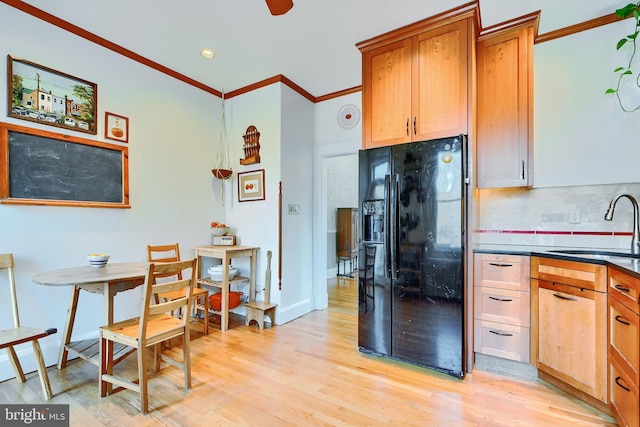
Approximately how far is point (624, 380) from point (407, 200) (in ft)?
5.06

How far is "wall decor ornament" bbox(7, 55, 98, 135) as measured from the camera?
2.16 m

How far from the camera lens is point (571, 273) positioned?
1.89 m

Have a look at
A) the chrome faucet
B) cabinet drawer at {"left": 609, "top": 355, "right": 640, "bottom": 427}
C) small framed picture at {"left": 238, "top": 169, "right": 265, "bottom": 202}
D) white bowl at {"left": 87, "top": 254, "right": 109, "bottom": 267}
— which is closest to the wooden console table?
small framed picture at {"left": 238, "top": 169, "right": 265, "bottom": 202}

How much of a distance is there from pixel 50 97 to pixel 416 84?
2985 millimetres

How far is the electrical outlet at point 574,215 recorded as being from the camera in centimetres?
239

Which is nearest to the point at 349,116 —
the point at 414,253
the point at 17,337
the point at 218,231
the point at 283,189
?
the point at 283,189

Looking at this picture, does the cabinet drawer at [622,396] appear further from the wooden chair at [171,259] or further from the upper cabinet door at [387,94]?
the wooden chair at [171,259]

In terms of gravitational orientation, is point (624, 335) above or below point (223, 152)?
below

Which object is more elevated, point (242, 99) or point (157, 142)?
point (242, 99)

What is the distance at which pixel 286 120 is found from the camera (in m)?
3.40

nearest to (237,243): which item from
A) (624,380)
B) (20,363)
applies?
(20,363)

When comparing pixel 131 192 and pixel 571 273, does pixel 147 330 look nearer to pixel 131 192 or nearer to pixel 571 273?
pixel 131 192

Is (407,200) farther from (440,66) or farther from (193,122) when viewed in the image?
(193,122)

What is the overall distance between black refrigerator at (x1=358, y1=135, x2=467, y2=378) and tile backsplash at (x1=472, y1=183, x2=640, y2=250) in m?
0.43
